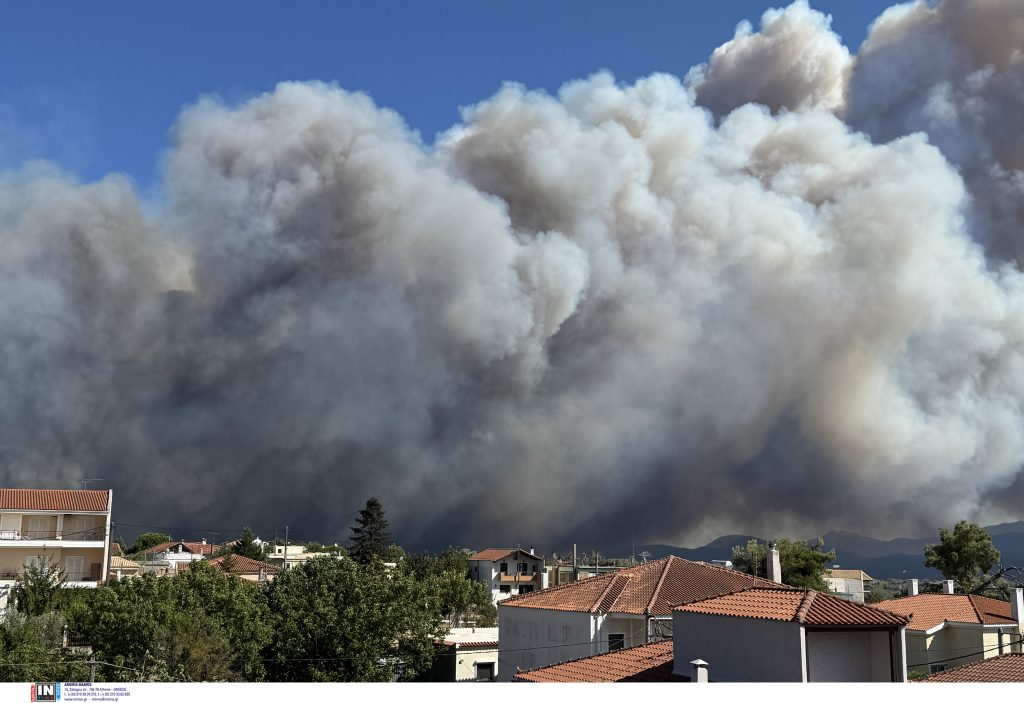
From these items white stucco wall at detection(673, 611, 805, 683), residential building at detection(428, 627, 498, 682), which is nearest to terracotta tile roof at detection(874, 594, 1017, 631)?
white stucco wall at detection(673, 611, 805, 683)

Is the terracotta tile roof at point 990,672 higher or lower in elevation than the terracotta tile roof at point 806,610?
lower

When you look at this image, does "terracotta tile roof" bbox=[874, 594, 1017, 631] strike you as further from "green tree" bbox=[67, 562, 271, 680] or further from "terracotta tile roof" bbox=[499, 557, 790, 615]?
"green tree" bbox=[67, 562, 271, 680]

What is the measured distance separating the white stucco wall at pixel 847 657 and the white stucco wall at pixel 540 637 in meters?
14.2

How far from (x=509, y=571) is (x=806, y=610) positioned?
63.0 meters

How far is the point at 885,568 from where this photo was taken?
187 meters

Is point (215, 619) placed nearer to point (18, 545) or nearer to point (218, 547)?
point (18, 545)

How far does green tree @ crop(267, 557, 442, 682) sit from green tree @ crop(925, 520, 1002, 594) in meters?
26.9

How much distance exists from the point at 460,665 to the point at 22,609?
1550cm

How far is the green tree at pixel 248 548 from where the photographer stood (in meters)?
93.2

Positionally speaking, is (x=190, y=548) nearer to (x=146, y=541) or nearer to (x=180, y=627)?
(x=146, y=541)

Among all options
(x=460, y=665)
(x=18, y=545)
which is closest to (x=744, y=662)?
(x=460, y=665)

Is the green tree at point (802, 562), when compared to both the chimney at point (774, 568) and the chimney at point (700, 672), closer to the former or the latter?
the chimney at point (774, 568)

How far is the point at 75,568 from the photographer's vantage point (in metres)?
42.7

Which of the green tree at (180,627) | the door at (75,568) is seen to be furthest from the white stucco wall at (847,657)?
the door at (75,568)
